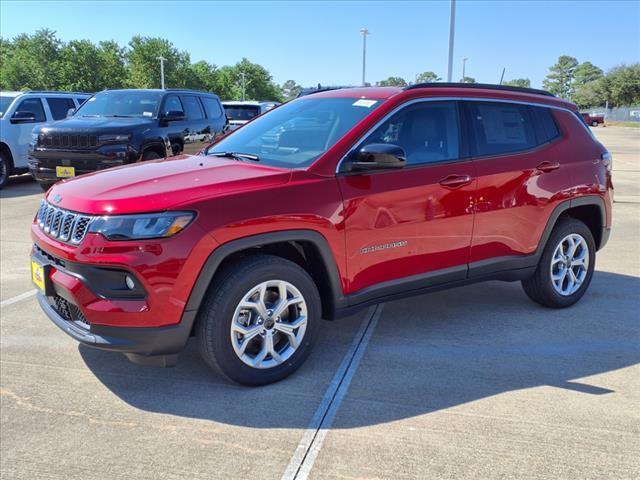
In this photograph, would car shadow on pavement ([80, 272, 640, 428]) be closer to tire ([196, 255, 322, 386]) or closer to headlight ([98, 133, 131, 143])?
tire ([196, 255, 322, 386])

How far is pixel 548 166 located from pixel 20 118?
10.6 metres

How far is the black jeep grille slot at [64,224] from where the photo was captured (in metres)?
3.07

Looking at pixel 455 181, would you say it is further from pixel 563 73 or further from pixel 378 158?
pixel 563 73

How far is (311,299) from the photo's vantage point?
349cm

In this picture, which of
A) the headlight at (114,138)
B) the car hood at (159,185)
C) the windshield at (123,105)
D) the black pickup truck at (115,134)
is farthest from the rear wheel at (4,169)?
the car hood at (159,185)

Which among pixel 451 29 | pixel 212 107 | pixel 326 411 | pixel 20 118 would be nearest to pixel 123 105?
pixel 212 107

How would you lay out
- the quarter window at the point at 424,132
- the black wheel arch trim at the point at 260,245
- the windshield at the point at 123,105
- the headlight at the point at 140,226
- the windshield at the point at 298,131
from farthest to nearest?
the windshield at the point at 123,105
the quarter window at the point at 424,132
the windshield at the point at 298,131
the black wheel arch trim at the point at 260,245
the headlight at the point at 140,226

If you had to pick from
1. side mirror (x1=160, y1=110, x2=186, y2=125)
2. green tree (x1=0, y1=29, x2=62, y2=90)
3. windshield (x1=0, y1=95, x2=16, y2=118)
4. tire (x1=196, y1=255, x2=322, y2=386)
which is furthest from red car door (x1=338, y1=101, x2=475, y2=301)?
green tree (x1=0, y1=29, x2=62, y2=90)

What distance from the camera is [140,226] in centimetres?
296

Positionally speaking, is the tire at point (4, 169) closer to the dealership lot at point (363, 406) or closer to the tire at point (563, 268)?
the dealership lot at point (363, 406)

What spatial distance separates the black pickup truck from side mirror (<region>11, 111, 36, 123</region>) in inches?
81.9

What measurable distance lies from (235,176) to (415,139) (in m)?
1.34

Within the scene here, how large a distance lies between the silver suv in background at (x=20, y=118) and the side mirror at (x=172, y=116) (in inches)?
148

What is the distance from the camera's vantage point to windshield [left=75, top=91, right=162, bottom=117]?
31.7 feet
